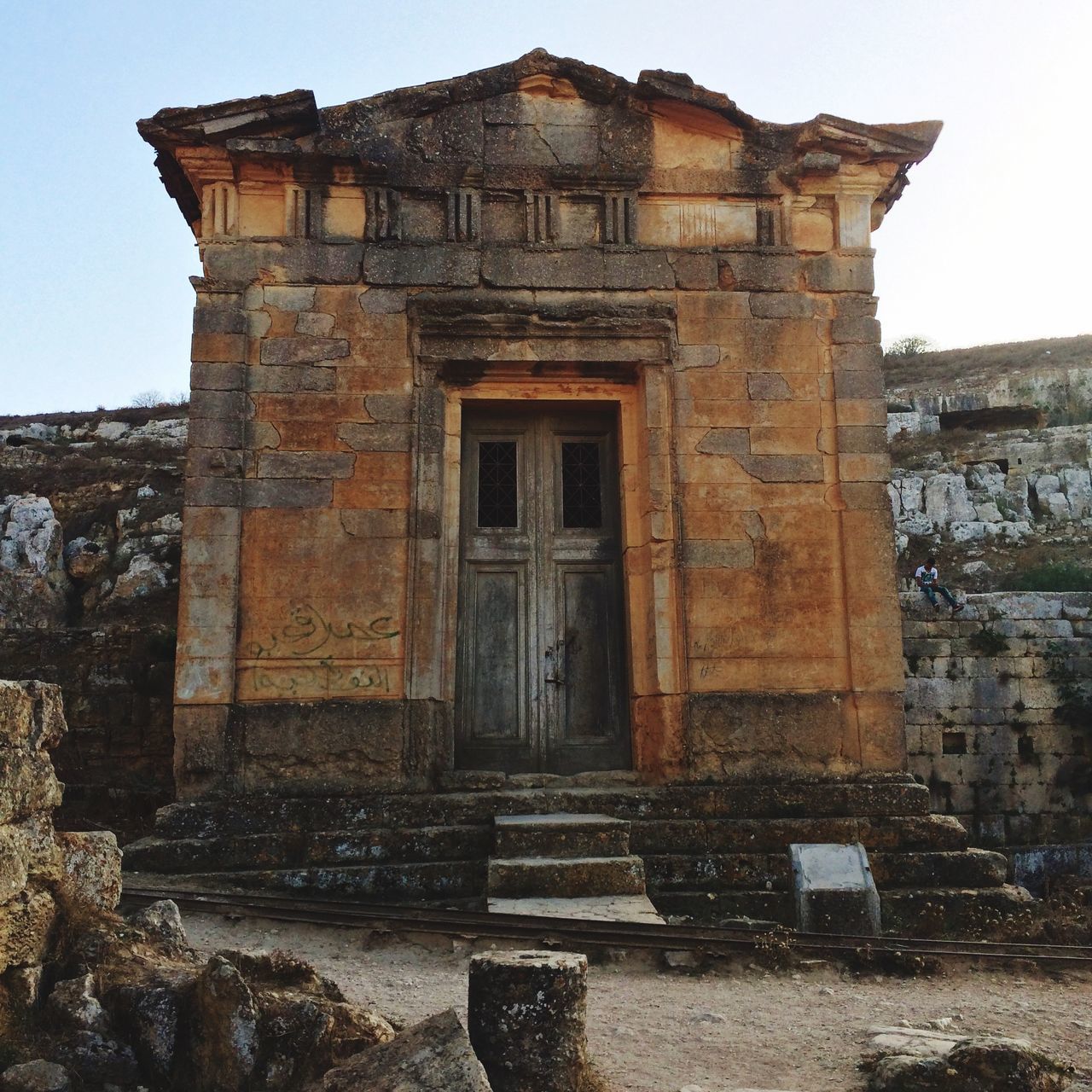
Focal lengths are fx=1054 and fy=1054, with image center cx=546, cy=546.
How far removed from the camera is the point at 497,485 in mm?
8531

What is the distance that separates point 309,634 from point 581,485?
98.6 inches

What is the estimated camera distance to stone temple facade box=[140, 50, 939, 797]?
7578 millimetres

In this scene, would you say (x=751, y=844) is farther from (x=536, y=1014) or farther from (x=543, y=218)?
(x=543, y=218)

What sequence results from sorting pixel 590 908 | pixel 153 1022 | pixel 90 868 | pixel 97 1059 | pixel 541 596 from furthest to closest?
pixel 541 596 < pixel 590 908 < pixel 90 868 < pixel 153 1022 < pixel 97 1059

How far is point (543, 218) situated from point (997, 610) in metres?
7.48

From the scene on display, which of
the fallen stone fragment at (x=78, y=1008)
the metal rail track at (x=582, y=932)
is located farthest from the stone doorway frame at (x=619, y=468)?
the fallen stone fragment at (x=78, y=1008)

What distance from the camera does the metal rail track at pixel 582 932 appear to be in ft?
18.5

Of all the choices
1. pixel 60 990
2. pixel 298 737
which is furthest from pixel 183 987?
pixel 298 737

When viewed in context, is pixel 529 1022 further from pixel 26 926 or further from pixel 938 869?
pixel 938 869

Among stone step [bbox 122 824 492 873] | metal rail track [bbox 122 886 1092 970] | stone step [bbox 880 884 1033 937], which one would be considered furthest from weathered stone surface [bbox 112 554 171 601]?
stone step [bbox 880 884 1033 937]

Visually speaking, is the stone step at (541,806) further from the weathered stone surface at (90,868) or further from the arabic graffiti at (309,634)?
the weathered stone surface at (90,868)

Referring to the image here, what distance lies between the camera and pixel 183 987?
3367 millimetres

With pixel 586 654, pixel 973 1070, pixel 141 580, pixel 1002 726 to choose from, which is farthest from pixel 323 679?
pixel 141 580

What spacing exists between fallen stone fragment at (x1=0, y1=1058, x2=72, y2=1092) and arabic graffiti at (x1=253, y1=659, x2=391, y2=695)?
4482mm
